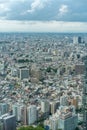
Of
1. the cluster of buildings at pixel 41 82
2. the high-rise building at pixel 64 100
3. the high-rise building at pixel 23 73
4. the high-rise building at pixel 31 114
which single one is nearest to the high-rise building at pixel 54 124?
the cluster of buildings at pixel 41 82

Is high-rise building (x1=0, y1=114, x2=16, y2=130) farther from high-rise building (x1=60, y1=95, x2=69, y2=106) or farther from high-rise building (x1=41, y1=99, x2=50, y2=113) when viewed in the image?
high-rise building (x1=60, y1=95, x2=69, y2=106)

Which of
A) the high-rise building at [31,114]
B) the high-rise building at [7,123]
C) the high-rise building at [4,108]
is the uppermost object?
the high-rise building at [7,123]

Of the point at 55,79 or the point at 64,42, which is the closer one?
the point at 55,79

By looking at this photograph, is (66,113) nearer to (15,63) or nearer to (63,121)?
(63,121)

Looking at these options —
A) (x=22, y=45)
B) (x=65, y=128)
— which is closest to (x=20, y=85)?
(x=65, y=128)

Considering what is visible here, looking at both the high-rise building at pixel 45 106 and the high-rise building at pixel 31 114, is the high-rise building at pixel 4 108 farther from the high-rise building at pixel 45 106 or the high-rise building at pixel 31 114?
the high-rise building at pixel 45 106

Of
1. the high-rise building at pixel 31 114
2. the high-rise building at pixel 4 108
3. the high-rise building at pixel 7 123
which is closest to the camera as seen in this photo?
the high-rise building at pixel 7 123

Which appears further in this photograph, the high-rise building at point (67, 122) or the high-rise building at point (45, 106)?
the high-rise building at point (45, 106)

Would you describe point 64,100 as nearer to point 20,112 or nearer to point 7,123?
point 20,112

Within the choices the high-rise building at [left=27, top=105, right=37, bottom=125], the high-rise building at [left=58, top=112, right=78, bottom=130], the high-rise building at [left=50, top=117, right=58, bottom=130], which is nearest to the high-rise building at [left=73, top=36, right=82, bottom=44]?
the high-rise building at [left=27, top=105, right=37, bottom=125]
